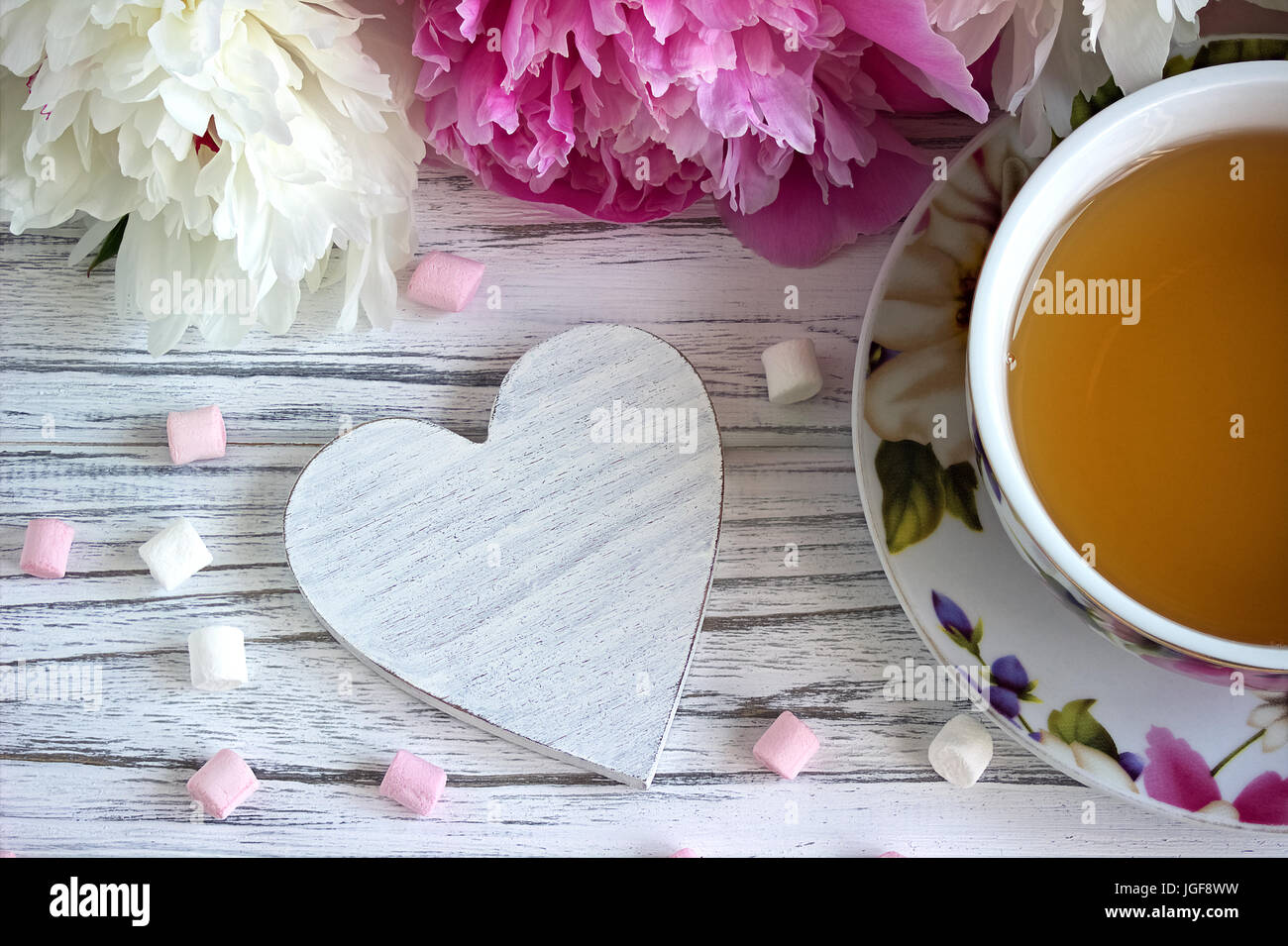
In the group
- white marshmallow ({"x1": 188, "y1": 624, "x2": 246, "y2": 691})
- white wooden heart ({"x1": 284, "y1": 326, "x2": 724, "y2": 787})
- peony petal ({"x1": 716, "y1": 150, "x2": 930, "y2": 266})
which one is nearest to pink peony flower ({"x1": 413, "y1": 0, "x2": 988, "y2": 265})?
peony petal ({"x1": 716, "y1": 150, "x2": 930, "y2": 266})

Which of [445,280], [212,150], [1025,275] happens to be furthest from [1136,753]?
[212,150]

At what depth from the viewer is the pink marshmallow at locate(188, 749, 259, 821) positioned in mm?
690

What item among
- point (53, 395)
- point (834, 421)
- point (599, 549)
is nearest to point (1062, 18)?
point (834, 421)

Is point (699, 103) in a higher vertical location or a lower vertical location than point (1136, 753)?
higher

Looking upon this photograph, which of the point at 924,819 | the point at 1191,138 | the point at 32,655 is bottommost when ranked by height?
the point at 924,819

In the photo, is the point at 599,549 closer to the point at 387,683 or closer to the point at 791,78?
the point at 387,683

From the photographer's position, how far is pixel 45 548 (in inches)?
28.0

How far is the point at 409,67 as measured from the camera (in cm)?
65

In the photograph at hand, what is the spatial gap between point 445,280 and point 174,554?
9.6 inches

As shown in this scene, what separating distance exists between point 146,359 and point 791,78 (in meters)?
0.45

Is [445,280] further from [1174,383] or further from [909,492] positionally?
[1174,383]

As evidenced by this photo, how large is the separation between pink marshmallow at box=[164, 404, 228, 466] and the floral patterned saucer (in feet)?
1.32

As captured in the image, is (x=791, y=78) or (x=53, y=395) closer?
(x=791, y=78)

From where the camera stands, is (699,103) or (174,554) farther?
(174,554)
